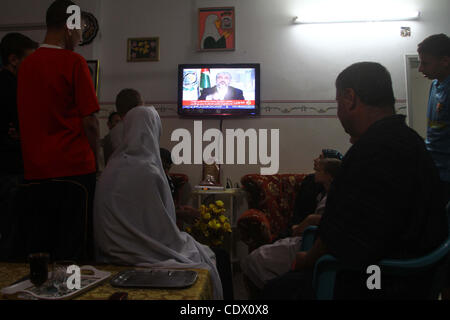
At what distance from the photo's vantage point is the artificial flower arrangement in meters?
3.24

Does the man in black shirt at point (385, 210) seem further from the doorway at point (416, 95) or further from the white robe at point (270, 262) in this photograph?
the doorway at point (416, 95)

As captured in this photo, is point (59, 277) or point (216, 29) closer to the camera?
point (59, 277)

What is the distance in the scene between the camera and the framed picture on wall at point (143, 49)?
403 cm

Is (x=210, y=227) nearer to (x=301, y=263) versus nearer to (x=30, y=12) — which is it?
(x=301, y=263)

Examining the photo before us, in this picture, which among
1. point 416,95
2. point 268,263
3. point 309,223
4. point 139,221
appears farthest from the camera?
point 416,95

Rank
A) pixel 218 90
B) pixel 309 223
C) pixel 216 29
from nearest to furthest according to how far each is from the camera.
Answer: pixel 309 223, pixel 218 90, pixel 216 29

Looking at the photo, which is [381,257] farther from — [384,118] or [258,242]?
[258,242]

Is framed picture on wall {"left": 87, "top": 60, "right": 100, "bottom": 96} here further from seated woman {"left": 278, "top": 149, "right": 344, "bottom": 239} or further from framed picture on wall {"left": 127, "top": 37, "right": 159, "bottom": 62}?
seated woman {"left": 278, "top": 149, "right": 344, "bottom": 239}

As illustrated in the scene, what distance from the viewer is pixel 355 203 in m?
1.08

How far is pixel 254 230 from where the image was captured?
2688mm

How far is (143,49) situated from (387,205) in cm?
362

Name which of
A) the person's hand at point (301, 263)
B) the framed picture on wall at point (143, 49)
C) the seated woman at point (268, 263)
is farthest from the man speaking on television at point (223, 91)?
the person's hand at point (301, 263)

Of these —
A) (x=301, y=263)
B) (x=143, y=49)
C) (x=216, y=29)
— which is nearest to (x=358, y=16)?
(x=216, y=29)

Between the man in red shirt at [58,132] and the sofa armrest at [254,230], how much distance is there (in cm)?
134
